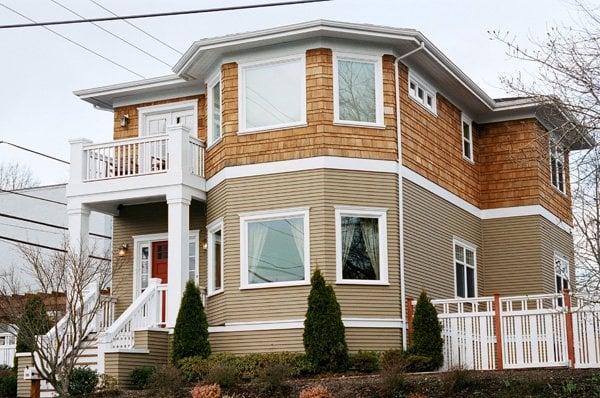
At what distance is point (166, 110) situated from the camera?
79.1ft

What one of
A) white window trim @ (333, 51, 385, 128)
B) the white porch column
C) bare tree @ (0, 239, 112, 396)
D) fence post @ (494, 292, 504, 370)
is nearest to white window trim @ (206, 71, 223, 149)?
the white porch column

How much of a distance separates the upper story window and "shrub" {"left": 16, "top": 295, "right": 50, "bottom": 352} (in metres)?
9.00

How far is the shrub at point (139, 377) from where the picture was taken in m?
19.4

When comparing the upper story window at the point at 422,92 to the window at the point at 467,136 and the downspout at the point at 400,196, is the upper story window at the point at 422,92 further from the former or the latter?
the window at the point at 467,136

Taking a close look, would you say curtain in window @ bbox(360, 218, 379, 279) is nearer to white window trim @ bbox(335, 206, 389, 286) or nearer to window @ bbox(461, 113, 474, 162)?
white window trim @ bbox(335, 206, 389, 286)

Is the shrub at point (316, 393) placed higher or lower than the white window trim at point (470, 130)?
lower

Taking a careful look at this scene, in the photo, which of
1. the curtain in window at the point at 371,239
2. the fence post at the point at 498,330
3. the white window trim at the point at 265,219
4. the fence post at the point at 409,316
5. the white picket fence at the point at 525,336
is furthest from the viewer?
the curtain in window at the point at 371,239

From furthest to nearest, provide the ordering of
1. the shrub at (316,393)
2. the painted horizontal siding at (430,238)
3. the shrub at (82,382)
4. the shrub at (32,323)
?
the painted horizontal siding at (430,238) < the shrub at (82,382) < the shrub at (32,323) < the shrub at (316,393)

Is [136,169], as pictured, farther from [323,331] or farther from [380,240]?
[323,331]

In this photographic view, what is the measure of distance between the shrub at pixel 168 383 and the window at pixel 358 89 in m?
6.29

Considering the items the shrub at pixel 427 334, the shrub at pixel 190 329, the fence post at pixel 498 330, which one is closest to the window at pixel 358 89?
the shrub at pixel 427 334

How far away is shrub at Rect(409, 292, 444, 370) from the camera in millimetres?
19297

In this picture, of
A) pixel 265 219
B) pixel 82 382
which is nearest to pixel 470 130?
pixel 265 219

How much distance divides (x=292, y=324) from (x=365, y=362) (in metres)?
1.76
